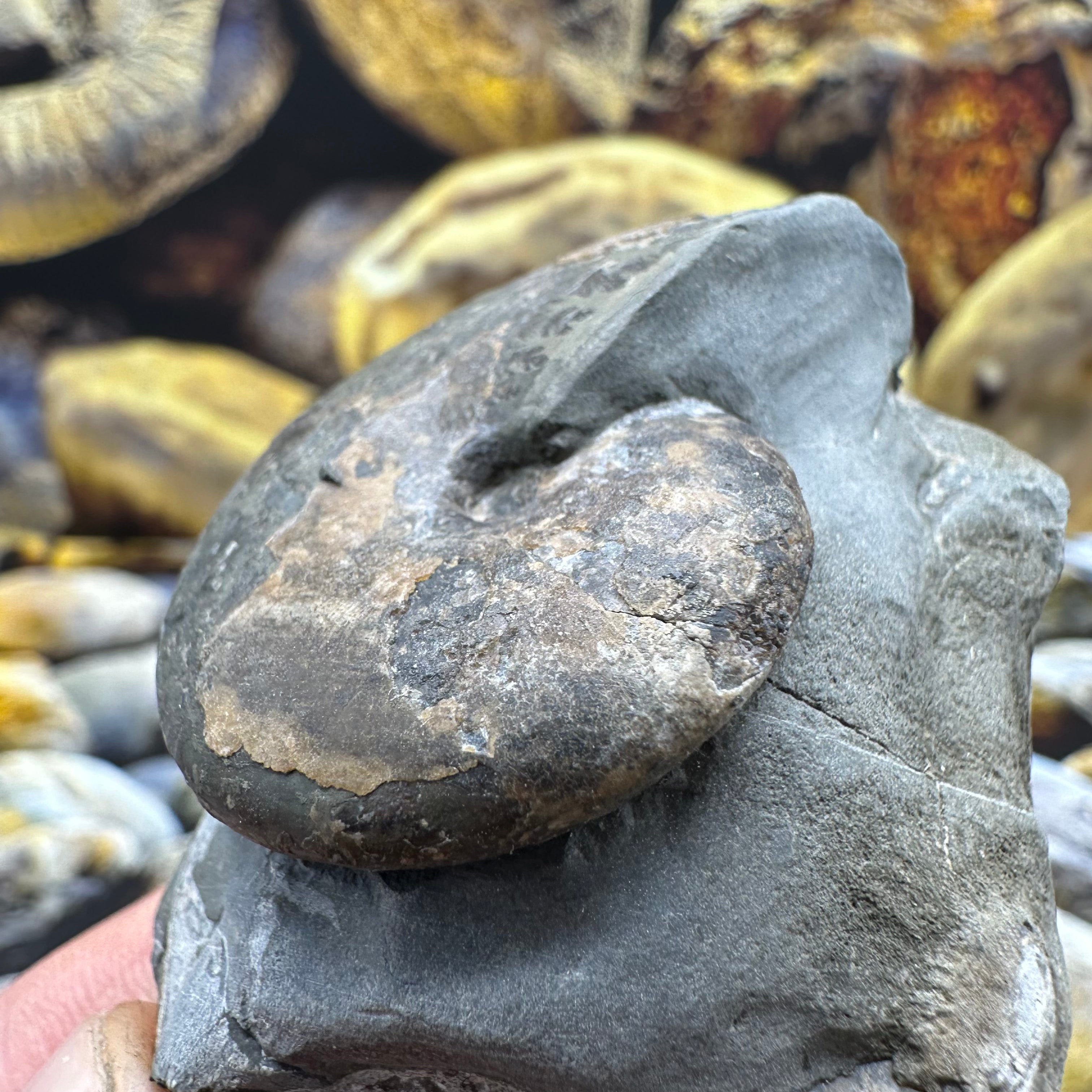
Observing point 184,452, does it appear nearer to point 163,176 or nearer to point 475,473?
point 163,176

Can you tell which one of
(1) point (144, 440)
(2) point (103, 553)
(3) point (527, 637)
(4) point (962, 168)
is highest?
(3) point (527, 637)

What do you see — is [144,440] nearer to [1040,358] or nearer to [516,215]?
[516,215]

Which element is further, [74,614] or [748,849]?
[74,614]

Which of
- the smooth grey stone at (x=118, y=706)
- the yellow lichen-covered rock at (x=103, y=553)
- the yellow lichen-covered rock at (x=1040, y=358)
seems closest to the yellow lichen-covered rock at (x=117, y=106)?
the yellow lichen-covered rock at (x=103, y=553)

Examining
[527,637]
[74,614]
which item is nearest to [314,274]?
[74,614]

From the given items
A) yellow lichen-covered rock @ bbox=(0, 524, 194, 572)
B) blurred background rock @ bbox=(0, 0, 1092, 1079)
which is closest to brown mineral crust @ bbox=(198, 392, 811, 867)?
blurred background rock @ bbox=(0, 0, 1092, 1079)

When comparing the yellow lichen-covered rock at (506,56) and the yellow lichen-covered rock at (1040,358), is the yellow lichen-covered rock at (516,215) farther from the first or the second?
the yellow lichen-covered rock at (1040,358)

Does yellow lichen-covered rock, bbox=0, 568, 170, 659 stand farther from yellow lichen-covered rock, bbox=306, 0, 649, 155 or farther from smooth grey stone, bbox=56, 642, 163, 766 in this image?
yellow lichen-covered rock, bbox=306, 0, 649, 155

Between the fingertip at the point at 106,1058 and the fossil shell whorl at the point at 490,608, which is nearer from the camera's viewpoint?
the fossil shell whorl at the point at 490,608
